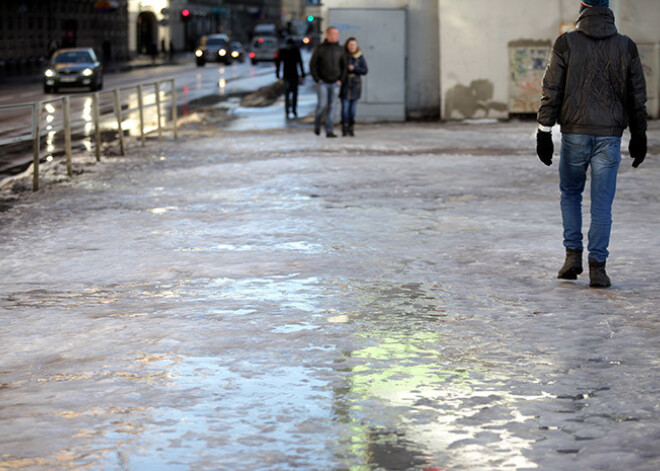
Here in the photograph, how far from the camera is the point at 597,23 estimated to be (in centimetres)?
809

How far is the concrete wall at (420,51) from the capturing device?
25172 millimetres

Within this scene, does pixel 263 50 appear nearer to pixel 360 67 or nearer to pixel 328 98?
pixel 360 67

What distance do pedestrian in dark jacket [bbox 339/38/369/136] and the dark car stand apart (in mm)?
22081

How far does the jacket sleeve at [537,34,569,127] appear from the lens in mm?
8133

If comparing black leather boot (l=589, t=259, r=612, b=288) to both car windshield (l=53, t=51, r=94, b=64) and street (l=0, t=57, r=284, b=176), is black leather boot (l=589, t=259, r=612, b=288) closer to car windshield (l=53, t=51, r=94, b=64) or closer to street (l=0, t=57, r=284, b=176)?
street (l=0, t=57, r=284, b=176)

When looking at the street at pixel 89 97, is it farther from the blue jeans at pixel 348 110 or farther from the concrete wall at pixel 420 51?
the concrete wall at pixel 420 51

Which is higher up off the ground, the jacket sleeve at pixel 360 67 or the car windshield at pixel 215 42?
the car windshield at pixel 215 42

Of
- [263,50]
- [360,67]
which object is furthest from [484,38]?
[263,50]

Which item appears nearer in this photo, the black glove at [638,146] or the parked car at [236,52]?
the black glove at [638,146]

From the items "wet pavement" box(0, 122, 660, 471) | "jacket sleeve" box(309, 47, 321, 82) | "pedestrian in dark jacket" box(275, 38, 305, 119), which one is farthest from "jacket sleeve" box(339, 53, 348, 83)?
"wet pavement" box(0, 122, 660, 471)

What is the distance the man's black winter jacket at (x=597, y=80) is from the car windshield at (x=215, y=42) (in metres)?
68.5

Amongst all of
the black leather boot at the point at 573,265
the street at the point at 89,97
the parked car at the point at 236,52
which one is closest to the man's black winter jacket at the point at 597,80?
the black leather boot at the point at 573,265

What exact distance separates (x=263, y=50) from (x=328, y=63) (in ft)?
177

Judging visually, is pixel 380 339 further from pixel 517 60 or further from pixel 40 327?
pixel 517 60
